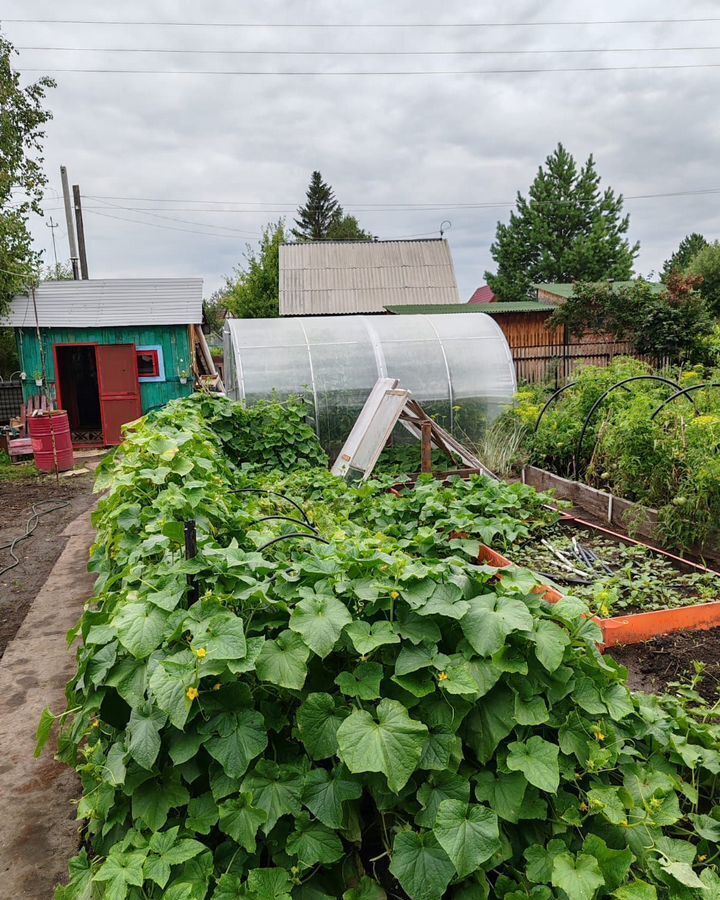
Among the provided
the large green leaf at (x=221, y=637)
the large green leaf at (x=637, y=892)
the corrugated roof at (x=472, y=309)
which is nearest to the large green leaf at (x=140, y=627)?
the large green leaf at (x=221, y=637)

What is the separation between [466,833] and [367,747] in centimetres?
32

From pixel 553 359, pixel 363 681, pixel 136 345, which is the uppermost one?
pixel 136 345

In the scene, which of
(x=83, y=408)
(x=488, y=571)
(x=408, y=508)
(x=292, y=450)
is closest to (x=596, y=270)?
(x=83, y=408)

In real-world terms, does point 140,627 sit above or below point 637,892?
above

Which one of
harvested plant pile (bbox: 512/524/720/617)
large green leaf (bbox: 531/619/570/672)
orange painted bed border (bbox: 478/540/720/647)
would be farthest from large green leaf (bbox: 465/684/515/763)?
harvested plant pile (bbox: 512/524/720/617)

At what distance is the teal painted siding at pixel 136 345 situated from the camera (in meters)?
12.1

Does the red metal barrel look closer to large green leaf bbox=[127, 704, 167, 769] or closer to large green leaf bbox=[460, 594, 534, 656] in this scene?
large green leaf bbox=[127, 704, 167, 769]

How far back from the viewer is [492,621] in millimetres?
1834

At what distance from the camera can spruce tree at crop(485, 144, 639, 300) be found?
109ft

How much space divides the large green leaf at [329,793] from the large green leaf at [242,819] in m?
0.13

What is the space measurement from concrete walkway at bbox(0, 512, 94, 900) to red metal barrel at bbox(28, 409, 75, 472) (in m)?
5.96

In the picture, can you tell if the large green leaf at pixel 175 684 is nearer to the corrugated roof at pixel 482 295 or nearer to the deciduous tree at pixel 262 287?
the deciduous tree at pixel 262 287

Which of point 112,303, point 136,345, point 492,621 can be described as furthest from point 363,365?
point 492,621

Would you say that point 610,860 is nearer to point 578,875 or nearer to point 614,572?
point 578,875
